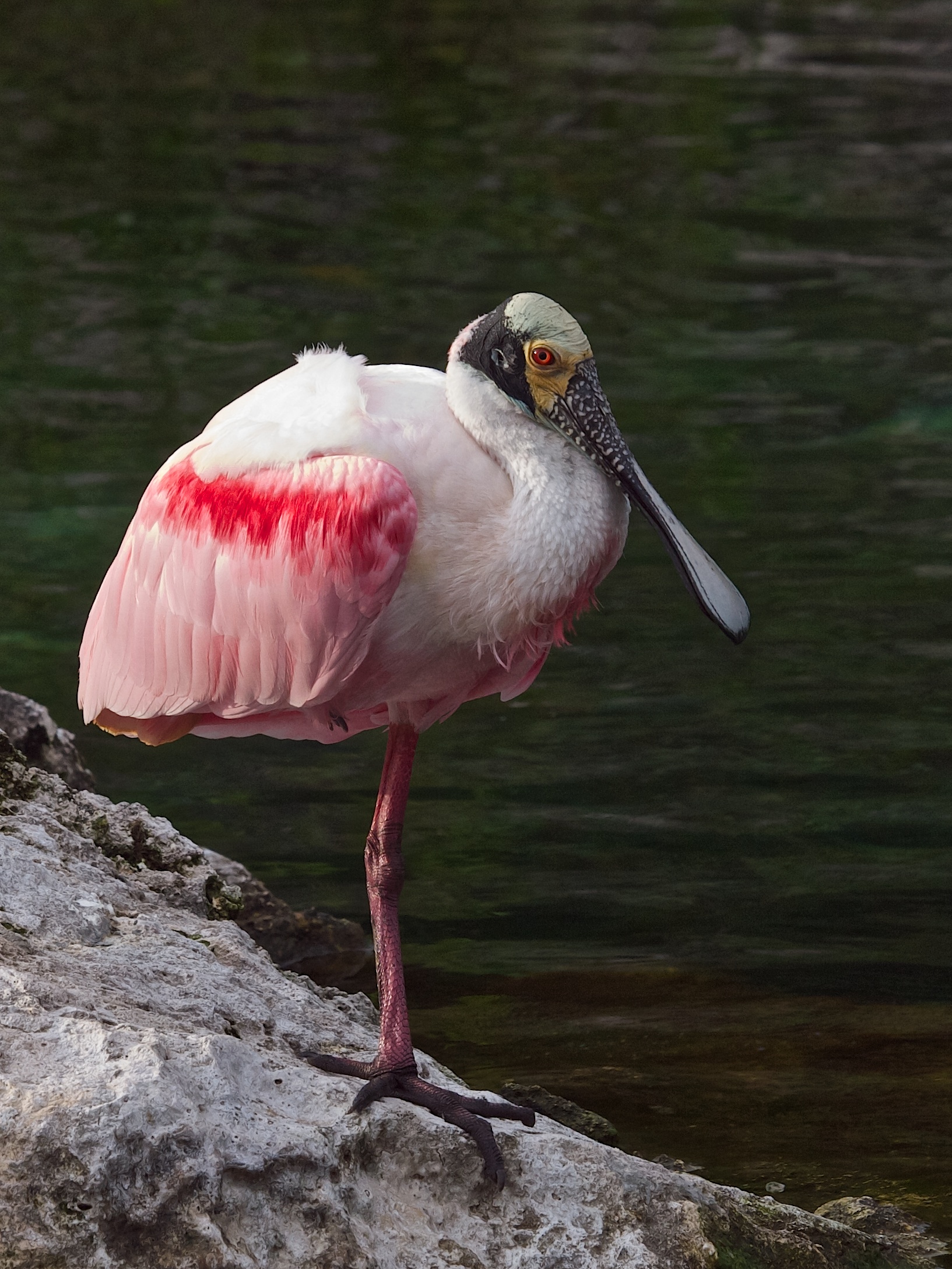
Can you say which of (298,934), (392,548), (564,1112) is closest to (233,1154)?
(392,548)

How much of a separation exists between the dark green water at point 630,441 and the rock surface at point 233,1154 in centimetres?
166

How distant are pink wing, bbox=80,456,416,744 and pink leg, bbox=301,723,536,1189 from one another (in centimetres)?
32

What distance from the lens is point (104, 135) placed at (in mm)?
26516

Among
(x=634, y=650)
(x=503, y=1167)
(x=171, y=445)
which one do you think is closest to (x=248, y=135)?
(x=171, y=445)

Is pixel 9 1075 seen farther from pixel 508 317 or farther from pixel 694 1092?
pixel 694 1092

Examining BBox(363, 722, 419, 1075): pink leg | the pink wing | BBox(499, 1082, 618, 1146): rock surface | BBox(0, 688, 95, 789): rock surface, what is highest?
the pink wing

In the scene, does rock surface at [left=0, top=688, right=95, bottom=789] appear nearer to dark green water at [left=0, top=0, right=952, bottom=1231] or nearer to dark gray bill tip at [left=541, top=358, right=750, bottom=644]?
dark green water at [left=0, top=0, right=952, bottom=1231]

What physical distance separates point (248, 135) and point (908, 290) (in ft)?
33.1

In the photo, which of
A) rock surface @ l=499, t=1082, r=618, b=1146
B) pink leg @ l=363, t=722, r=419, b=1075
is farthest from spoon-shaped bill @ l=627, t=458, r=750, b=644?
rock surface @ l=499, t=1082, r=618, b=1146

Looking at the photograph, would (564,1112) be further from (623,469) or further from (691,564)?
(623,469)

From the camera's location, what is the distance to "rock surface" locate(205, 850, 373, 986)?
23.5ft

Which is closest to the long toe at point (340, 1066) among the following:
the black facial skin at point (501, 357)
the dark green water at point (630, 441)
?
the black facial skin at point (501, 357)

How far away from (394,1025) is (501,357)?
5.15 ft

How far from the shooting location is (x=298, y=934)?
7.44m
